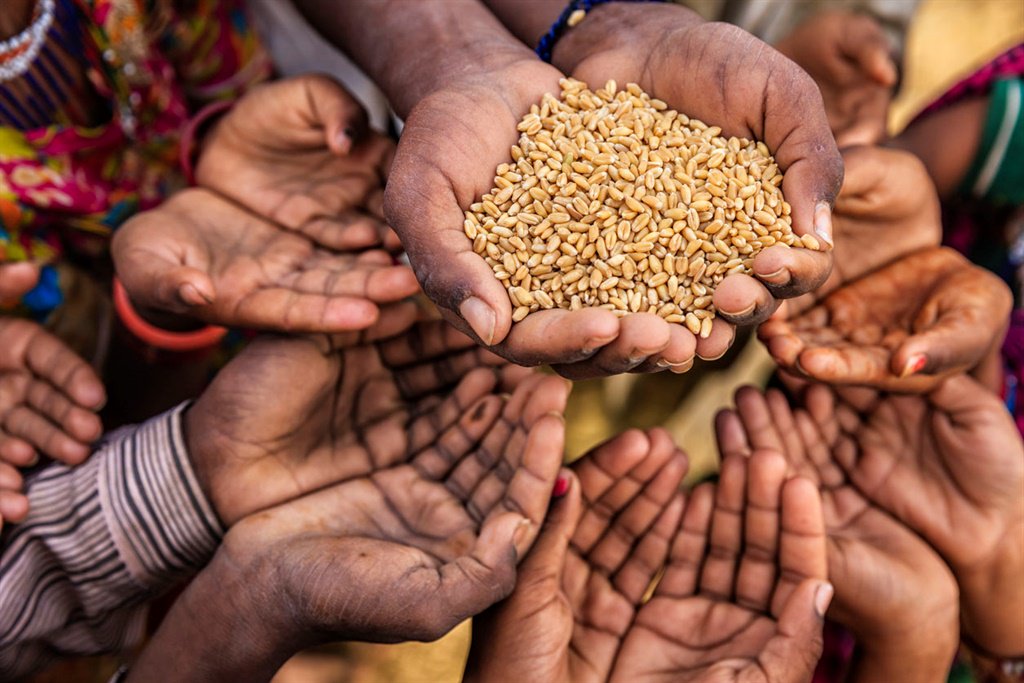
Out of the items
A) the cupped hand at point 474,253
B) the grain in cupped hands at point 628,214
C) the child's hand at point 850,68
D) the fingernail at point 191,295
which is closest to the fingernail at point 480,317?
the cupped hand at point 474,253

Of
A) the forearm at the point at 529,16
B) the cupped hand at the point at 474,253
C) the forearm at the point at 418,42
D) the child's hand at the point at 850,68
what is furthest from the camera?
the child's hand at the point at 850,68

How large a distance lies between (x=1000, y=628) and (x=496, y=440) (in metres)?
1.41

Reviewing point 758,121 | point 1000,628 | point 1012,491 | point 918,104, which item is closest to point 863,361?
point 1012,491

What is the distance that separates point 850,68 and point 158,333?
2416mm

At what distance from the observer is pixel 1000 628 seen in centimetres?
207

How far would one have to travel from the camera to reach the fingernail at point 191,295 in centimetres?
175

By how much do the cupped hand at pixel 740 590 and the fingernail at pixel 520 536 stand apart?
37 cm

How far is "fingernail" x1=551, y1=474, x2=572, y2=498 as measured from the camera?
5.75ft

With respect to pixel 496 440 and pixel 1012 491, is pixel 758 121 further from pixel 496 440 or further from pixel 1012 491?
pixel 1012 491

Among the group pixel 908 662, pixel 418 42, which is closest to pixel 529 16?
pixel 418 42

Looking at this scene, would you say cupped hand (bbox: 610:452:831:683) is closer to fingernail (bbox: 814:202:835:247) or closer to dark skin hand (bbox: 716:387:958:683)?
dark skin hand (bbox: 716:387:958:683)

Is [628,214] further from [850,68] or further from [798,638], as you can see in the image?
[850,68]

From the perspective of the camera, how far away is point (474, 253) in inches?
62.5

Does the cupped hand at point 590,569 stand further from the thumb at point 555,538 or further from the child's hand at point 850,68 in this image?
the child's hand at point 850,68
